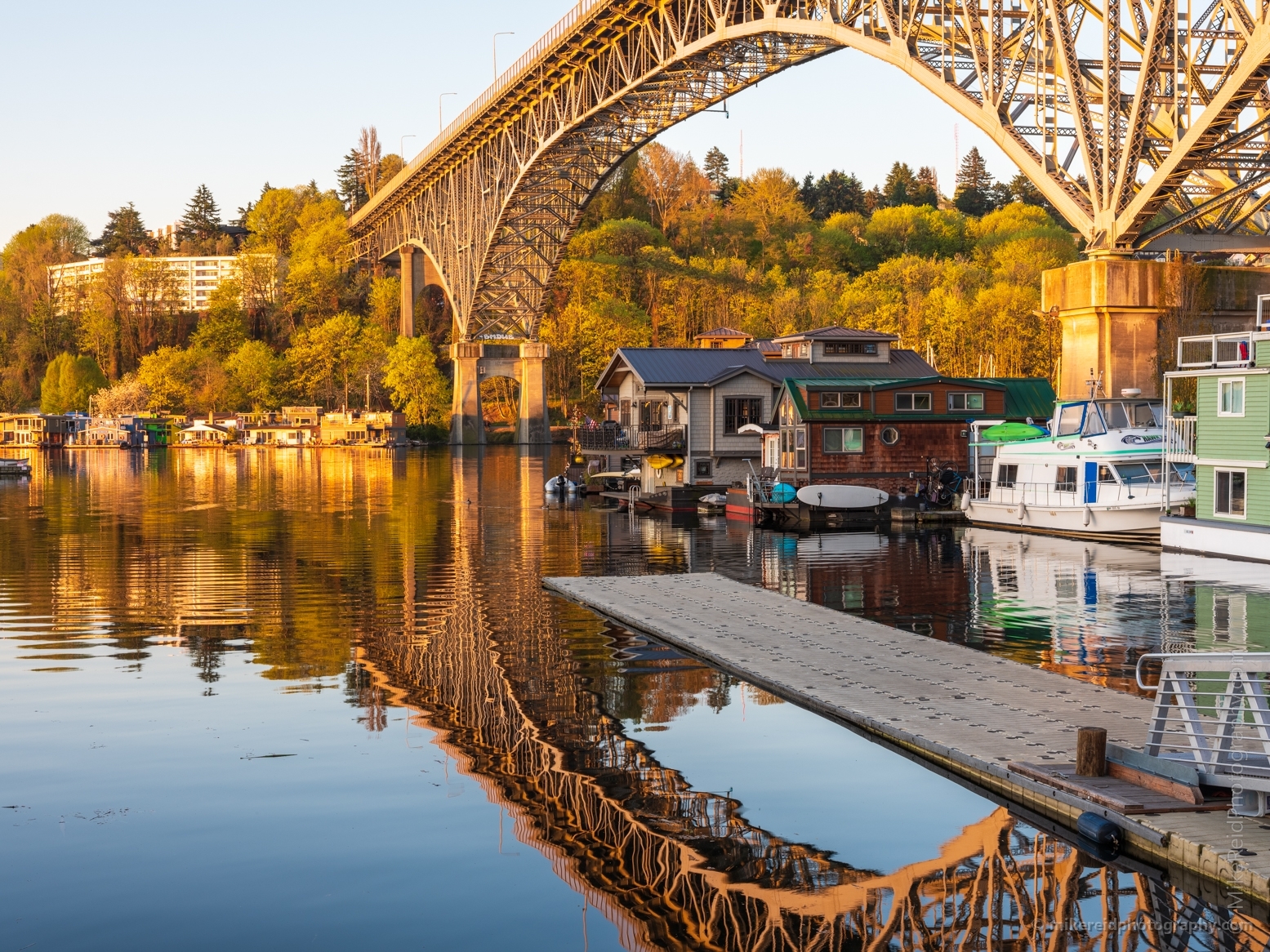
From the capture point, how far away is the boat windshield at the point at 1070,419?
39544 millimetres

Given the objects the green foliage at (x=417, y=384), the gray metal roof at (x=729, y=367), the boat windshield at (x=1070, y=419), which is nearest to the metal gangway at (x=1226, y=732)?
the boat windshield at (x=1070, y=419)

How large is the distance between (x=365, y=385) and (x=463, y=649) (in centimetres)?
14831

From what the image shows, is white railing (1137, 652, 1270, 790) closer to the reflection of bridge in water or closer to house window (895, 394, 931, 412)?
the reflection of bridge in water

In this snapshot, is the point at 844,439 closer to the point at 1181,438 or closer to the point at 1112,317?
the point at 1181,438

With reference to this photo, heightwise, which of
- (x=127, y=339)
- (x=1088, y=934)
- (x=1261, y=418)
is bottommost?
(x=1088, y=934)

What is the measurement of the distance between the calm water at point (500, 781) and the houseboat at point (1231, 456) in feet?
3.53

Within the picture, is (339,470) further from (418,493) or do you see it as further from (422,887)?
(422,887)

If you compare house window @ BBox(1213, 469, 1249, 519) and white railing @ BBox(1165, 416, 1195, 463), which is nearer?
house window @ BBox(1213, 469, 1249, 519)

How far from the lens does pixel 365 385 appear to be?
166375 millimetres

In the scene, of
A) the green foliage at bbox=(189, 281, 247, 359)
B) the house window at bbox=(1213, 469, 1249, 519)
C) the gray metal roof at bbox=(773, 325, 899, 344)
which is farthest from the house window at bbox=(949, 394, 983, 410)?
the green foliage at bbox=(189, 281, 247, 359)

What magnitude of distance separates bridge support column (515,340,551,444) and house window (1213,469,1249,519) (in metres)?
103

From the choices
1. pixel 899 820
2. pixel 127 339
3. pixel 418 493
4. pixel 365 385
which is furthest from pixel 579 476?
pixel 127 339

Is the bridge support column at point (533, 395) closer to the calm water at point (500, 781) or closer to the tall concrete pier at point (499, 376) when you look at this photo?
the tall concrete pier at point (499, 376)

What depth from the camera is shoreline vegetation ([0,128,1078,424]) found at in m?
127
